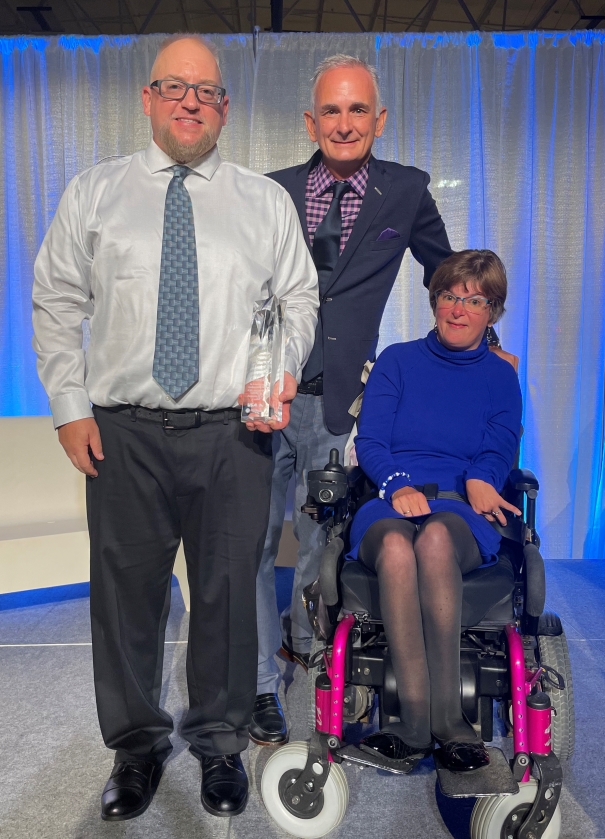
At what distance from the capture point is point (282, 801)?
5.68 ft

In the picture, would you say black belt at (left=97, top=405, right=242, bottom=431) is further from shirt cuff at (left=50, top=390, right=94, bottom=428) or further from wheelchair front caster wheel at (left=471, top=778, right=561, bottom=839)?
wheelchair front caster wheel at (left=471, top=778, right=561, bottom=839)

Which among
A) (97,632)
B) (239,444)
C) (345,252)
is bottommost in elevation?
(97,632)

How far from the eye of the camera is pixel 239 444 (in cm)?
181

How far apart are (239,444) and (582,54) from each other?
133 inches

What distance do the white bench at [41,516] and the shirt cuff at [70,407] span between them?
1.37 meters

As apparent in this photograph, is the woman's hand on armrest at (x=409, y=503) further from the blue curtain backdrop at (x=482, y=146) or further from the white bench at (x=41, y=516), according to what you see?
the blue curtain backdrop at (x=482, y=146)

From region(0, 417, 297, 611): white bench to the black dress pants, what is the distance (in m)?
1.15

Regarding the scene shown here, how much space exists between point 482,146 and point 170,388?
3006 millimetres

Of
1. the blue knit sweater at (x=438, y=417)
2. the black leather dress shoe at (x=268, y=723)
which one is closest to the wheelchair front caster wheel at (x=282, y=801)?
the black leather dress shoe at (x=268, y=723)

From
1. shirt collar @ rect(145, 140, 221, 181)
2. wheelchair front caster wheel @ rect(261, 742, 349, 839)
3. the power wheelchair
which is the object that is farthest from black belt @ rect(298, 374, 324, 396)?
wheelchair front caster wheel @ rect(261, 742, 349, 839)

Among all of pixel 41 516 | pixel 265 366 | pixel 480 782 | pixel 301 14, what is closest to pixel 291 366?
pixel 265 366

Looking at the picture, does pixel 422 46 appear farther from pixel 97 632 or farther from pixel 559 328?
pixel 97 632

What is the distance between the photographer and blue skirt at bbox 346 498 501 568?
187 centimetres

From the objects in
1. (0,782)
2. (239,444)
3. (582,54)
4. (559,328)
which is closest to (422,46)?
(582,54)
